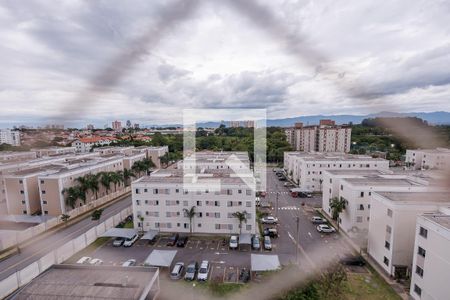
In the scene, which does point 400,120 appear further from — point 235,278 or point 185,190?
point 185,190

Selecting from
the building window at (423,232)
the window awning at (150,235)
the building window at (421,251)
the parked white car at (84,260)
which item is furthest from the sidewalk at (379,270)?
the parked white car at (84,260)

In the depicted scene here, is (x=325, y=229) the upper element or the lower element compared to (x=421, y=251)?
lower

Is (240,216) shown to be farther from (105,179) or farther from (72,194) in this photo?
(105,179)

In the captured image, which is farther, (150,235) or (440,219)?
(150,235)

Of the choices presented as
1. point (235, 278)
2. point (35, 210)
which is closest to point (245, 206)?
point (235, 278)

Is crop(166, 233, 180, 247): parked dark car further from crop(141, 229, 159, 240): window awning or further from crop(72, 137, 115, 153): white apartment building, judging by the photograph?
crop(72, 137, 115, 153): white apartment building

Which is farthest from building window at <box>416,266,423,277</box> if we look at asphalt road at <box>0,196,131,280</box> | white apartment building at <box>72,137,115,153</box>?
asphalt road at <box>0,196,131,280</box>

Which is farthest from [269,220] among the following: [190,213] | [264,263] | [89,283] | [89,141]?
[89,141]
